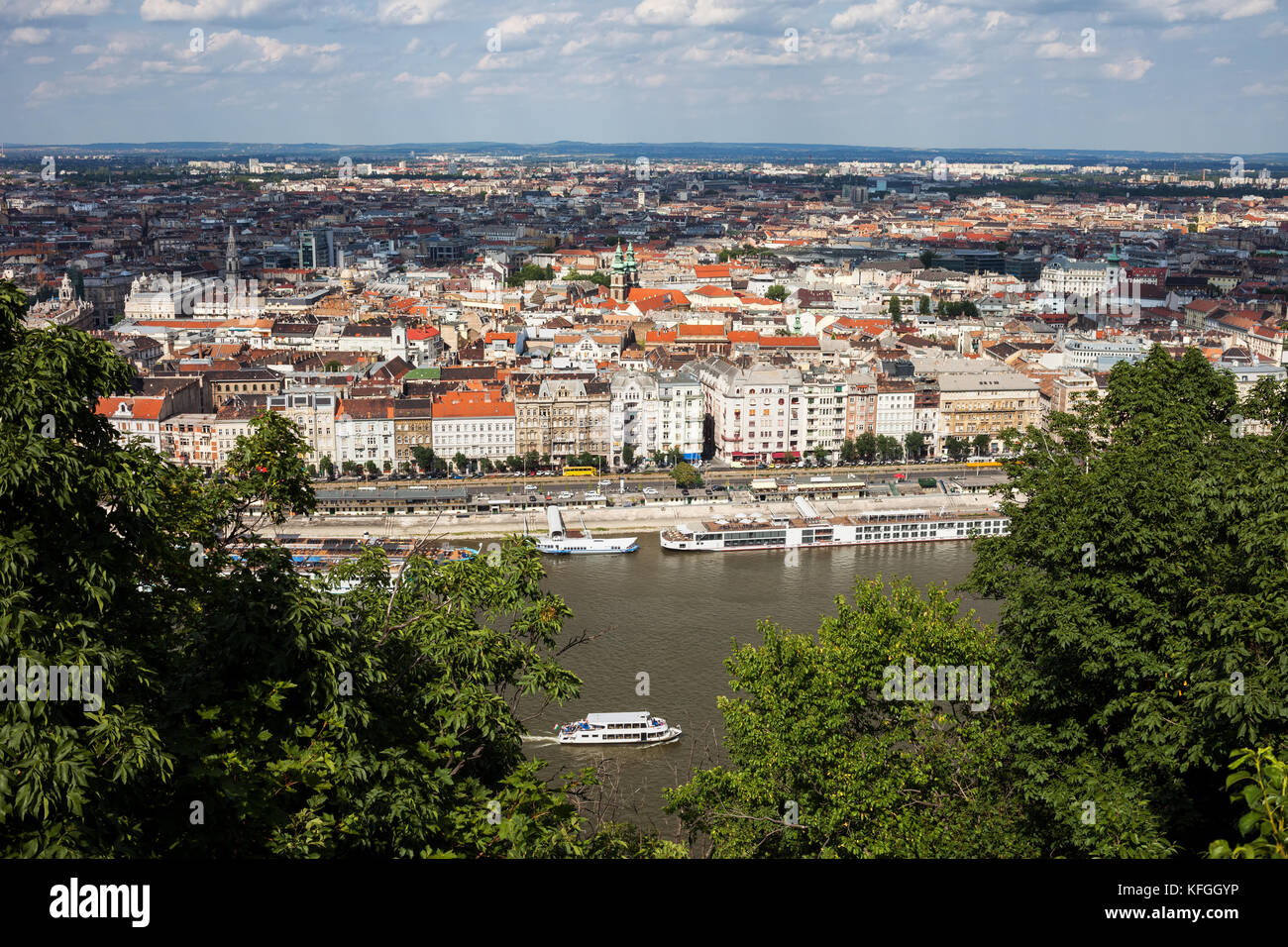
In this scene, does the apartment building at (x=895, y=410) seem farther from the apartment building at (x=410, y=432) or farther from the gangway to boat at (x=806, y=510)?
the apartment building at (x=410, y=432)

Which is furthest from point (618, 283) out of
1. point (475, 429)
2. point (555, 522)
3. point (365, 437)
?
point (555, 522)

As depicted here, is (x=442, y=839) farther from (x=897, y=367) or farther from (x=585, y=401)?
(x=897, y=367)

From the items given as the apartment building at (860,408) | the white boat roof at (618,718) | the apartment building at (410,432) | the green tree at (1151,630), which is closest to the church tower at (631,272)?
the apartment building at (860,408)

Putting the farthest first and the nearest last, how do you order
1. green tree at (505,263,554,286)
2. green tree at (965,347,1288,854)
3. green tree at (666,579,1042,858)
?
1. green tree at (505,263,554,286)
2. green tree at (666,579,1042,858)
3. green tree at (965,347,1288,854)

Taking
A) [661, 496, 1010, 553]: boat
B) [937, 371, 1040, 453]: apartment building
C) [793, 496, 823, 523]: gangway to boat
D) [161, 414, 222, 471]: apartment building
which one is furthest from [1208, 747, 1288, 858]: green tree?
[937, 371, 1040, 453]: apartment building

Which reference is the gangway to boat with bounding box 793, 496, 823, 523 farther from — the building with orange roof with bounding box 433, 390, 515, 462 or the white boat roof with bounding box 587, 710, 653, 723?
the white boat roof with bounding box 587, 710, 653, 723
